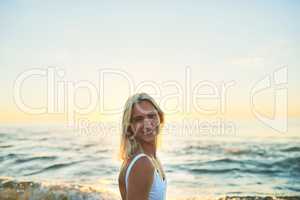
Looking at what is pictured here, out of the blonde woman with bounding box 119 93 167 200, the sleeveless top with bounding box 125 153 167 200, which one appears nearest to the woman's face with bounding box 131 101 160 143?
the blonde woman with bounding box 119 93 167 200

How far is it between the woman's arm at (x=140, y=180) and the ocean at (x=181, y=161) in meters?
5.15

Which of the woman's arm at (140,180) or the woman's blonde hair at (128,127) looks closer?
the woman's arm at (140,180)

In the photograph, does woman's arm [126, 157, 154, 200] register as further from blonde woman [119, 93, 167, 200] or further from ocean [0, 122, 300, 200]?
ocean [0, 122, 300, 200]

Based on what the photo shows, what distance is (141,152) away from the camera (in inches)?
56.6

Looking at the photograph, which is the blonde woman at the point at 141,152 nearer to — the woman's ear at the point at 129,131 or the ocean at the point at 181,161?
the woman's ear at the point at 129,131

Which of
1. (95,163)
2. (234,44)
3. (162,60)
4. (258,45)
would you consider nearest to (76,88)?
(162,60)

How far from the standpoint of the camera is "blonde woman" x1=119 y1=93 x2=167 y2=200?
1.33 meters

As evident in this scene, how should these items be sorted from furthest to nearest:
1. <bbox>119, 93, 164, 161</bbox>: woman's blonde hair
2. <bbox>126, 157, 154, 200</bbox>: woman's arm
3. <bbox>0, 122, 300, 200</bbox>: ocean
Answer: <bbox>0, 122, 300, 200</bbox>: ocean → <bbox>119, 93, 164, 161</bbox>: woman's blonde hair → <bbox>126, 157, 154, 200</bbox>: woman's arm

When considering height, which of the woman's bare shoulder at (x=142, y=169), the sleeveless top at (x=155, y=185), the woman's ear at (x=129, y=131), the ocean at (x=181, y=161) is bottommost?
the ocean at (x=181, y=161)

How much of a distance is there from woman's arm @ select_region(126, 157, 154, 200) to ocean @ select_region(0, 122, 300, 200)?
515 cm

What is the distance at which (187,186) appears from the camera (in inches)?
265

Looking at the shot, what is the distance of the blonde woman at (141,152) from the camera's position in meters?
1.33

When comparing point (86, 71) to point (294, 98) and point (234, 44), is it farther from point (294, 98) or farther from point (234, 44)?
point (294, 98)

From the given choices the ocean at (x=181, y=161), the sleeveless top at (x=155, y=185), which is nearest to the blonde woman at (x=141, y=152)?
the sleeveless top at (x=155, y=185)
